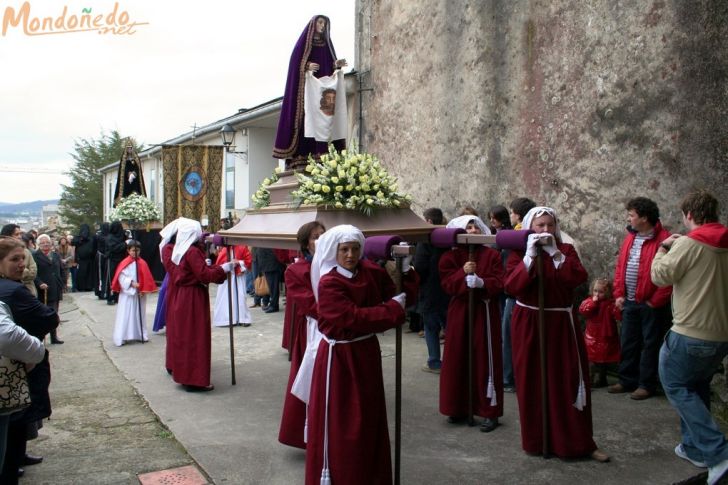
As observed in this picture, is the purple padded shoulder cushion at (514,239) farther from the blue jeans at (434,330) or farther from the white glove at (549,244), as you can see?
the blue jeans at (434,330)

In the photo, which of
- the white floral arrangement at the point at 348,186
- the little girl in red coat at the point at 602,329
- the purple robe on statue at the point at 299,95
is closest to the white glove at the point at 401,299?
the white floral arrangement at the point at 348,186

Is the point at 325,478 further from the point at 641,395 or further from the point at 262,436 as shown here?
the point at 641,395

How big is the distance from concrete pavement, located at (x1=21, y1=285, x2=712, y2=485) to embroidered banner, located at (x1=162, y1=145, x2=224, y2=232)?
8.40 meters

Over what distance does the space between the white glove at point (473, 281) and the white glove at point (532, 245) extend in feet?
2.25

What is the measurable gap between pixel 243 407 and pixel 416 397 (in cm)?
173

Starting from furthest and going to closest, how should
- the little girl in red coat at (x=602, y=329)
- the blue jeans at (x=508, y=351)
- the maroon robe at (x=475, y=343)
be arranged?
1. the blue jeans at (x=508, y=351)
2. the little girl in red coat at (x=602, y=329)
3. the maroon robe at (x=475, y=343)

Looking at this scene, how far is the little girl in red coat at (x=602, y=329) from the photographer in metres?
6.32

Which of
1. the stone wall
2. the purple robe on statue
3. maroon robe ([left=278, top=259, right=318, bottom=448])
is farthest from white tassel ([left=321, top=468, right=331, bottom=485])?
the stone wall

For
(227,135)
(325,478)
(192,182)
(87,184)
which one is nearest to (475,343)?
(325,478)

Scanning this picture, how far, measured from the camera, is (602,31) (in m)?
6.72

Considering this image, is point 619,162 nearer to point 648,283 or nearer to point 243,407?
point 648,283

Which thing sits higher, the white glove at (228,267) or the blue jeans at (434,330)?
the white glove at (228,267)

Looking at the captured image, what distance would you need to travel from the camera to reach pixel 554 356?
453 centimetres

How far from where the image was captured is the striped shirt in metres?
5.75
